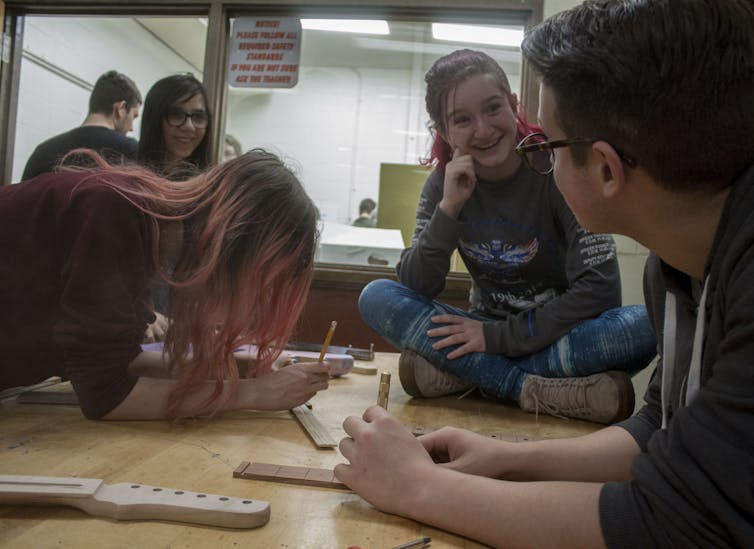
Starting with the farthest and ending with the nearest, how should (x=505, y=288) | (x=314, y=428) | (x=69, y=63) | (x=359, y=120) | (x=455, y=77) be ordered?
(x=359, y=120), (x=69, y=63), (x=505, y=288), (x=455, y=77), (x=314, y=428)

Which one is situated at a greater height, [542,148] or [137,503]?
[542,148]

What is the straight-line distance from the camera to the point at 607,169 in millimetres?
767

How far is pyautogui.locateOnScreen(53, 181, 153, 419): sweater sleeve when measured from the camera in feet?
3.71

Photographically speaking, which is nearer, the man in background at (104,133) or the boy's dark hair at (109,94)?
the man in background at (104,133)

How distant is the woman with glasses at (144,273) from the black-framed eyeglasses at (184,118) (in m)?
1.16

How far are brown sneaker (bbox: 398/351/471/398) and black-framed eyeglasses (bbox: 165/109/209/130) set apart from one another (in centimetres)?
131

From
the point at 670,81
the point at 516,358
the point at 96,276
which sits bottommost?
the point at 516,358

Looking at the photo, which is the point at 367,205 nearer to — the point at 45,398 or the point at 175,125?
the point at 175,125

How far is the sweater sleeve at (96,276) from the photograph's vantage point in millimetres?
1131

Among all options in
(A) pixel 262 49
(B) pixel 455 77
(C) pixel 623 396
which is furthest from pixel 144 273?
(A) pixel 262 49

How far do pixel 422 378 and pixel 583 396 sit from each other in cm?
45

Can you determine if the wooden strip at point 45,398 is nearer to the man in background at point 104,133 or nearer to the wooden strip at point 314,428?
the wooden strip at point 314,428

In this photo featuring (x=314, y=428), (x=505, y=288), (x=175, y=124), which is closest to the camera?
(x=314, y=428)

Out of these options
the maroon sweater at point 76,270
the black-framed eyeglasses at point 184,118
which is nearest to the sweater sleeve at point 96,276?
the maroon sweater at point 76,270
